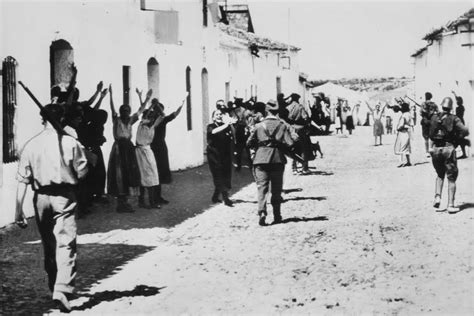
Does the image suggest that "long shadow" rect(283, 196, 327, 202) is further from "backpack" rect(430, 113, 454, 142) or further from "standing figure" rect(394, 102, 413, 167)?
"standing figure" rect(394, 102, 413, 167)

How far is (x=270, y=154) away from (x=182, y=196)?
4.46 m

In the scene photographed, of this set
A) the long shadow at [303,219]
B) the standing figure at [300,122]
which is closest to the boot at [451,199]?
the long shadow at [303,219]

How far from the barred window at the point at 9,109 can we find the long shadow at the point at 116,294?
16.5 ft

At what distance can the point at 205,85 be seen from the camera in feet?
81.4

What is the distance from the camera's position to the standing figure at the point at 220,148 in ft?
44.5

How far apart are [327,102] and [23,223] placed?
143 feet

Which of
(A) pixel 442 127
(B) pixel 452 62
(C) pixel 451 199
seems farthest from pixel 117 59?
(B) pixel 452 62

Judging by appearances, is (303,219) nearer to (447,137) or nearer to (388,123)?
(447,137)

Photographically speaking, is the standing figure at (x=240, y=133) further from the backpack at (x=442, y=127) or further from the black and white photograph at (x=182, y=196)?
the backpack at (x=442, y=127)

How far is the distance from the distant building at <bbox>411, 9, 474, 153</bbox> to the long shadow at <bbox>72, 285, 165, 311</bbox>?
1823 cm

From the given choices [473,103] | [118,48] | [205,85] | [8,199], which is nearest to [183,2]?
[205,85]

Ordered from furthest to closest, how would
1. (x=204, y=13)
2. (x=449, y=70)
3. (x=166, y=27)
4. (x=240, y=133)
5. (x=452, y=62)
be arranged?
(x=449, y=70) → (x=452, y=62) → (x=204, y=13) → (x=166, y=27) → (x=240, y=133)

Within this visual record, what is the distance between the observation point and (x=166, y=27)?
1995 cm

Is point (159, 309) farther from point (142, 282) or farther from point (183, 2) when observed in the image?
point (183, 2)
